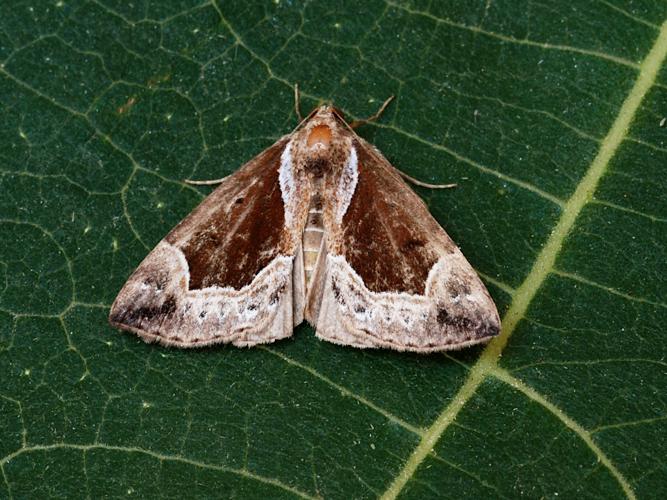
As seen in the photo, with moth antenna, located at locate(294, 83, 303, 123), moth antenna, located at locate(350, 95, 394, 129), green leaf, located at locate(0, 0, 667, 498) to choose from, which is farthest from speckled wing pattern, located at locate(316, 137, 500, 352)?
moth antenna, located at locate(294, 83, 303, 123)

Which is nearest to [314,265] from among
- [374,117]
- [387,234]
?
[387,234]

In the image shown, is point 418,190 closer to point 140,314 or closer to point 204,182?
point 204,182

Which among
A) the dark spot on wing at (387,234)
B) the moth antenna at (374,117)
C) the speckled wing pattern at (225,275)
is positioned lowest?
the speckled wing pattern at (225,275)

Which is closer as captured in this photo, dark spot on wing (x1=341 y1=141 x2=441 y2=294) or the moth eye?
dark spot on wing (x1=341 y1=141 x2=441 y2=294)

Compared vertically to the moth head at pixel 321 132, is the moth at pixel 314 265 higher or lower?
lower

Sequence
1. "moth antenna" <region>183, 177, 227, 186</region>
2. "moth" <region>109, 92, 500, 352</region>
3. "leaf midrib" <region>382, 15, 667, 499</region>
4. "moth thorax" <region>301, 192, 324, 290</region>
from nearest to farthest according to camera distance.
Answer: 1. "leaf midrib" <region>382, 15, 667, 499</region>
2. "moth" <region>109, 92, 500, 352</region>
3. "moth thorax" <region>301, 192, 324, 290</region>
4. "moth antenna" <region>183, 177, 227, 186</region>

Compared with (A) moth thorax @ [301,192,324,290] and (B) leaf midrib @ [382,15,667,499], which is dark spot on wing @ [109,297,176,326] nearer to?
(A) moth thorax @ [301,192,324,290]

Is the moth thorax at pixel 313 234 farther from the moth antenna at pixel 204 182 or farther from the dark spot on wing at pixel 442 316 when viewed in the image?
the dark spot on wing at pixel 442 316

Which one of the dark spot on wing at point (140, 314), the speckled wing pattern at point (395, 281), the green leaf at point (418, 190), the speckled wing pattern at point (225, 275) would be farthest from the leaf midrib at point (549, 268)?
the dark spot on wing at point (140, 314)

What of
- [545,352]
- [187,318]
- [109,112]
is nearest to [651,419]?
[545,352]
